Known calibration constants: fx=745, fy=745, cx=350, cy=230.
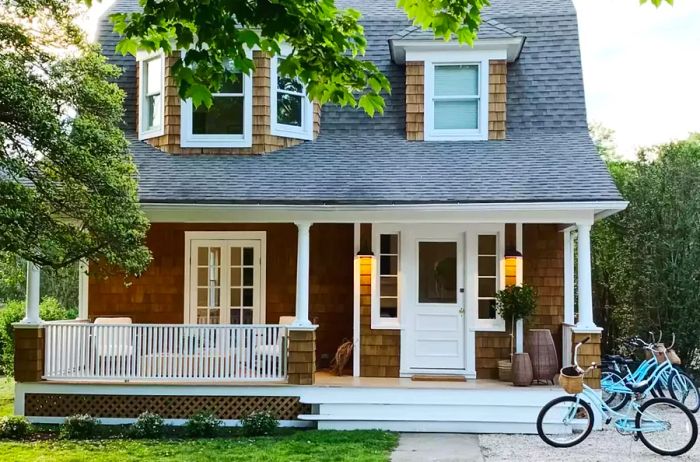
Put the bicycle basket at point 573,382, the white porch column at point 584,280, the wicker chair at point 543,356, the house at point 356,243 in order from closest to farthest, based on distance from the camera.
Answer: the bicycle basket at point 573,382 < the white porch column at point 584,280 < the house at point 356,243 < the wicker chair at point 543,356

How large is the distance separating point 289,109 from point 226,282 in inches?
118

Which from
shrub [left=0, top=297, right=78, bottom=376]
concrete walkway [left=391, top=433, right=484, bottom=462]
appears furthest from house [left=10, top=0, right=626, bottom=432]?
shrub [left=0, top=297, right=78, bottom=376]

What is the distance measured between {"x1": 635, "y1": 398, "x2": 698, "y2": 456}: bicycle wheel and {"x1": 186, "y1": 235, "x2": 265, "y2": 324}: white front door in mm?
5979

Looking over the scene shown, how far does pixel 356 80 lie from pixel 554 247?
5.89 m

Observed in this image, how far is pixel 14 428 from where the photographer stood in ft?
31.2

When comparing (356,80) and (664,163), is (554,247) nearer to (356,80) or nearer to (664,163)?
(664,163)

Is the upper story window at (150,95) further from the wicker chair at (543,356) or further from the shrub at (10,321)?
the wicker chair at (543,356)

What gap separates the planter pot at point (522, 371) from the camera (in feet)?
33.3

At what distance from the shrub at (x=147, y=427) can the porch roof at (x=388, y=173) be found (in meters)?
2.91

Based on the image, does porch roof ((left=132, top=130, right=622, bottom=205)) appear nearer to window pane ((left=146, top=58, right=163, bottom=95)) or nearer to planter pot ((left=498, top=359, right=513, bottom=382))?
window pane ((left=146, top=58, right=163, bottom=95))

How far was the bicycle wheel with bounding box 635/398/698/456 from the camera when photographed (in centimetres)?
826

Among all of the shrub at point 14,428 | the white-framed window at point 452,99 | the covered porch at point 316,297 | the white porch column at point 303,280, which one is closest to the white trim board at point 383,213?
the covered porch at point 316,297

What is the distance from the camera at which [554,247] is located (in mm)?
11625

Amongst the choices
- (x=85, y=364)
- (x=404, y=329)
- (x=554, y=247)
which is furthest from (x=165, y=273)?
(x=554, y=247)
